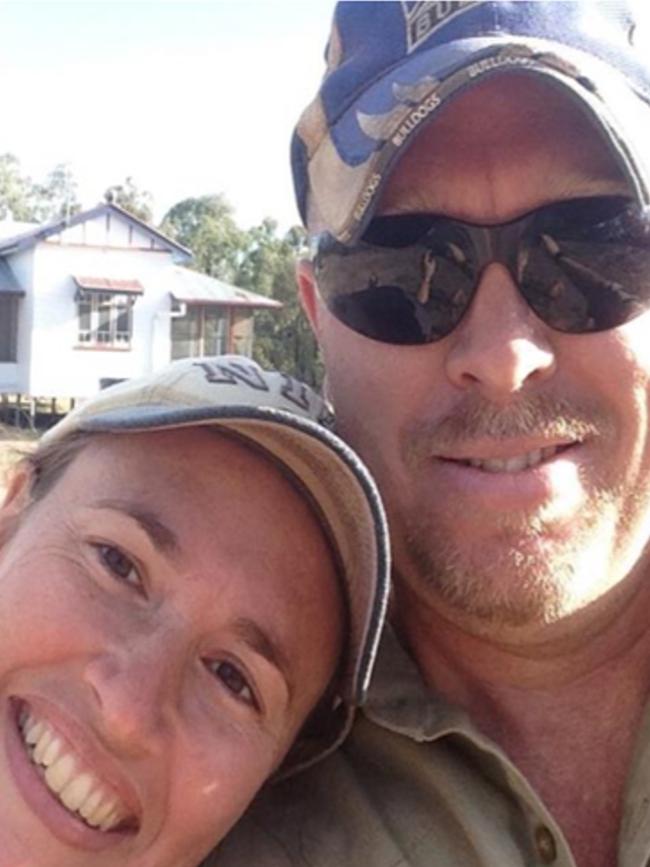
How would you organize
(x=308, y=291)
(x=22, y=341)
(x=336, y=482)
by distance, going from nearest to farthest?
(x=336, y=482), (x=308, y=291), (x=22, y=341)

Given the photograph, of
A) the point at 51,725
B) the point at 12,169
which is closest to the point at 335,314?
the point at 51,725

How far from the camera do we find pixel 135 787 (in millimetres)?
1968

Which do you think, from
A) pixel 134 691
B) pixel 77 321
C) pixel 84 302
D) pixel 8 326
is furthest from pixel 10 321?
pixel 134 691

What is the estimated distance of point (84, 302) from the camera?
30.3 m

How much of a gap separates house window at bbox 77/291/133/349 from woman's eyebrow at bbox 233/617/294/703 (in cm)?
2870

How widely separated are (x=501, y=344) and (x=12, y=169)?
209ft

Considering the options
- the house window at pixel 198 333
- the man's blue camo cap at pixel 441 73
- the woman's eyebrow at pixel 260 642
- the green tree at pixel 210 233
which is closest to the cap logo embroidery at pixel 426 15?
the man's blue camo cap at pixel 441 73

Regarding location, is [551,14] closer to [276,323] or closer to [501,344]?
[501,344]

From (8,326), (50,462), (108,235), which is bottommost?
(8,326)

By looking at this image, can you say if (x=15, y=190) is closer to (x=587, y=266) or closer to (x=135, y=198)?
(x=135, y=198)

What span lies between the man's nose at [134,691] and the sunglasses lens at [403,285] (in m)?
0.78

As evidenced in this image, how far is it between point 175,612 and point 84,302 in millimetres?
28893

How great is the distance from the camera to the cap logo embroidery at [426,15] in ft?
7.63

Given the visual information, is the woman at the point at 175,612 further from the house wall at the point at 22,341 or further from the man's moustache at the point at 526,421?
the house wall at the point at 22,341
